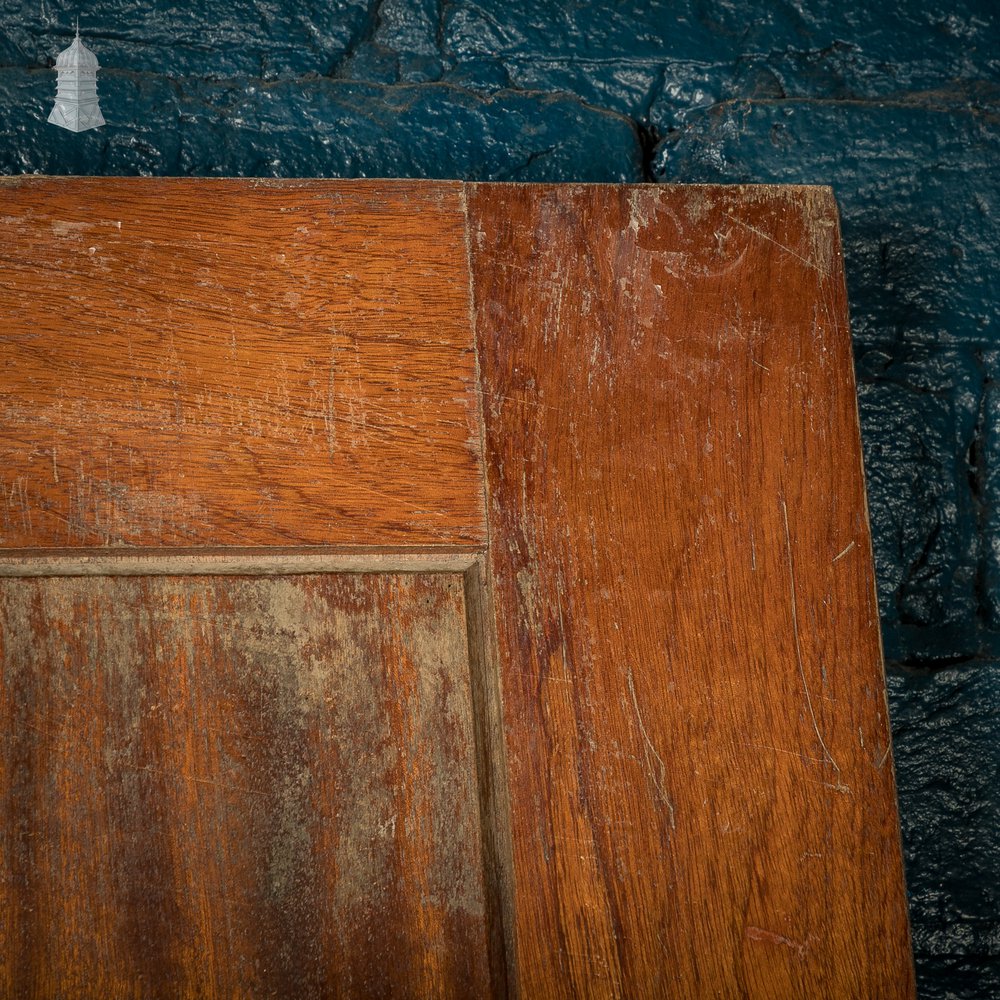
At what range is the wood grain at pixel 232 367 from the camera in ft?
2.92

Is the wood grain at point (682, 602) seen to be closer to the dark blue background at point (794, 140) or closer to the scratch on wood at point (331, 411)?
the scratch on wood at point (331, 411)

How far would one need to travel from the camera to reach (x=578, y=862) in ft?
2.93

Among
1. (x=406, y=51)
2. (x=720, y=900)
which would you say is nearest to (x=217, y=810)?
(x=720, y=900)

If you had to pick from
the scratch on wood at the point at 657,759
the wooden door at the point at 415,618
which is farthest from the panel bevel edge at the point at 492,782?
the scratch on wood at the point at 657,759

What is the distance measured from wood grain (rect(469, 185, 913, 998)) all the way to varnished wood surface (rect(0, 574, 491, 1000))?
0.09m

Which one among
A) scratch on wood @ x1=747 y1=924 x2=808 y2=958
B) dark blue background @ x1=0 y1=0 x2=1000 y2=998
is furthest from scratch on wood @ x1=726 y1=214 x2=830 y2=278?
scratch on wood @ x1=747 y1=924 x2=808 y2=958

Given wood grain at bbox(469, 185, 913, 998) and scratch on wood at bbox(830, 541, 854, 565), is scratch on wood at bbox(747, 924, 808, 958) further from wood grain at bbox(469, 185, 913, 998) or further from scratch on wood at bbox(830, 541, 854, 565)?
scratch on wood at bbox(830, 541, 854, 565)

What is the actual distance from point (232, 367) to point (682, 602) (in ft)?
1.48

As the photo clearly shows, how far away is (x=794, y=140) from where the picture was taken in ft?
4.07

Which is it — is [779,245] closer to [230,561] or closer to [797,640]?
[797,640]

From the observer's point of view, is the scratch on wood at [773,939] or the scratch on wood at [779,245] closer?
the scratch on wood at [773,939]

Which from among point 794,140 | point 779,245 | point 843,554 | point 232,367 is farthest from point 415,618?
point 794,140

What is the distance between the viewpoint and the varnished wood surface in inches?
34.9

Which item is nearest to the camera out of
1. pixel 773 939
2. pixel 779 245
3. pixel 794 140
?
pixel 773 939
